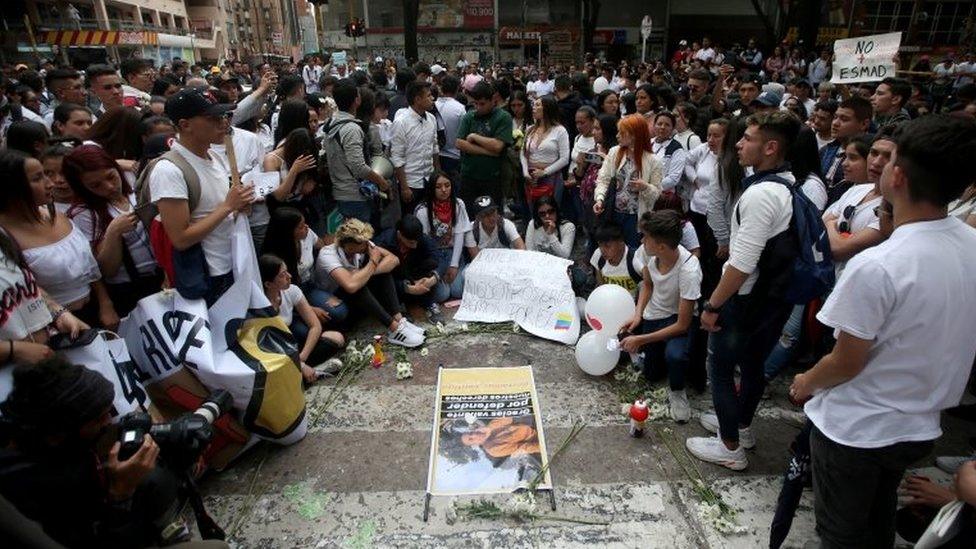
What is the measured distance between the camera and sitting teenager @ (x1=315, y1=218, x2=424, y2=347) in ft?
14.0

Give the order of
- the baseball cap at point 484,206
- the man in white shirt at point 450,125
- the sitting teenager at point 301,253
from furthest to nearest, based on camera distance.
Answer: the man in white shirt at point 450,125 < the baseball cap at point 484,206 < the sitting teenager at point 301,253

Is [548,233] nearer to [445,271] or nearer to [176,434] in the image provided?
[445,271]

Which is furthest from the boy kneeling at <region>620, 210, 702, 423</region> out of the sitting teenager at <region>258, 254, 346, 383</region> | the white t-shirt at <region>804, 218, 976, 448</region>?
the sitting teenager at <region>258, 254, 346, 383</region>

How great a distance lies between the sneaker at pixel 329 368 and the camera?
3.83 metres

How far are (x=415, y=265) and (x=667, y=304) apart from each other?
236cm

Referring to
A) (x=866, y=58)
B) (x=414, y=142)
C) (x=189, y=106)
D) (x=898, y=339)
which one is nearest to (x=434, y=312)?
(x=414, y=142)

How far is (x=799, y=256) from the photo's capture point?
8.14 ft

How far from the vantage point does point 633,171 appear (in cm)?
454

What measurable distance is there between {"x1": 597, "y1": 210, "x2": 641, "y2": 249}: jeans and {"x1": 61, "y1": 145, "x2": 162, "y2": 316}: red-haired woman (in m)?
3.57

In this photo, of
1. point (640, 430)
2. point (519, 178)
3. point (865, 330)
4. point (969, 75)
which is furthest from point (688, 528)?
point (969, 75)

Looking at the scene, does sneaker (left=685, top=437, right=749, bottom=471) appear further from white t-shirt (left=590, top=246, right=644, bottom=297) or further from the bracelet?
the bracelet

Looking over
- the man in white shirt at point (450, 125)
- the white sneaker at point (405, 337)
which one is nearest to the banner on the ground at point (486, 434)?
the white sneaker at point (405, 337)

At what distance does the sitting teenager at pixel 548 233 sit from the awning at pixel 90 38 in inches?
957

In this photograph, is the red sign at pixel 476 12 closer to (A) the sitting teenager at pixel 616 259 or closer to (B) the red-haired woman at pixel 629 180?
(B) the red-haired woman at pixel 629 180
